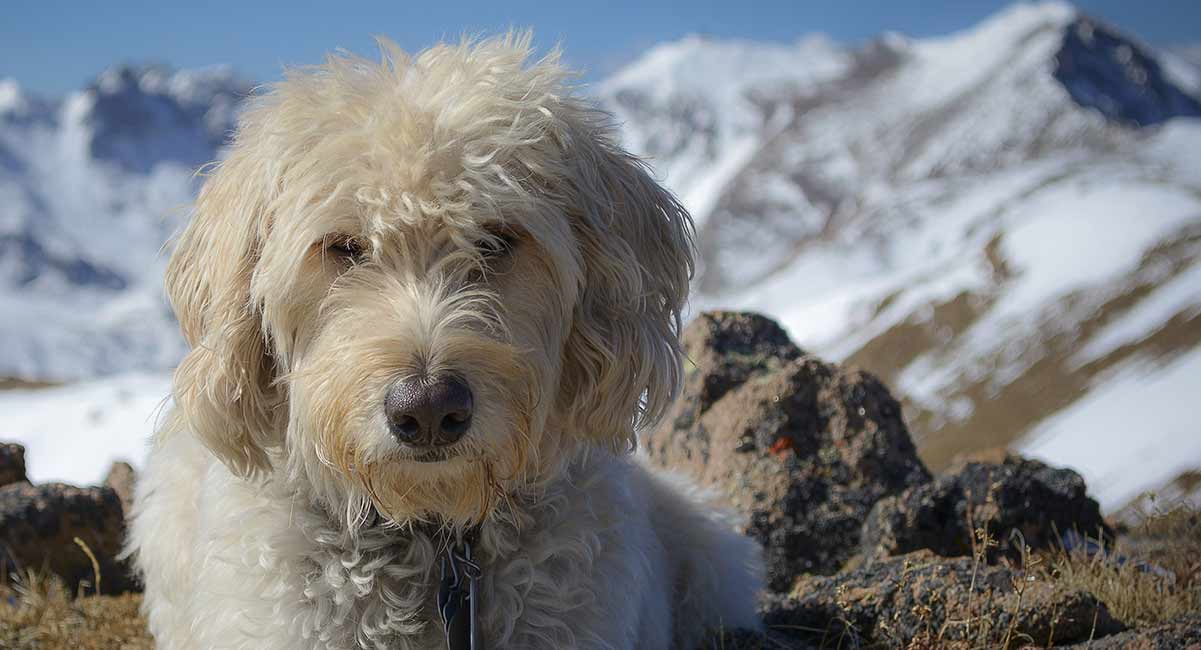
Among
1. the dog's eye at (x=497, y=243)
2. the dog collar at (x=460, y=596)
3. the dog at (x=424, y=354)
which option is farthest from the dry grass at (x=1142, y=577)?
the dog's eye at (x=497, y=243)

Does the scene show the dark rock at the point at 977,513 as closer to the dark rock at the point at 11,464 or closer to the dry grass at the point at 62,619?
the dry grass at the point at 62,619

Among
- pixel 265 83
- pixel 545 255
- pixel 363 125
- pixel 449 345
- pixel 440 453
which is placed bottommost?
pixel 440 453

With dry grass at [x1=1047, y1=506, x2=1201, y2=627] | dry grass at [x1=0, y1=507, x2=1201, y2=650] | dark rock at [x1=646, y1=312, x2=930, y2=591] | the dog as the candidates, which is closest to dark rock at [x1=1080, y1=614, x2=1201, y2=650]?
dry grass at [x1=0, y1=507, x2=1201, y2=650]

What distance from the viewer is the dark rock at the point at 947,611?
5234mm

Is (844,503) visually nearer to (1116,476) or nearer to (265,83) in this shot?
(265,83)

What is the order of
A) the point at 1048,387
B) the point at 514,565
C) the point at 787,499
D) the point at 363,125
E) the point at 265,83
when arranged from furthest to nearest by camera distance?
the point at 1048,387, the point at 787,499, the point at 265,83, the point at 514,565, the point at 363,125

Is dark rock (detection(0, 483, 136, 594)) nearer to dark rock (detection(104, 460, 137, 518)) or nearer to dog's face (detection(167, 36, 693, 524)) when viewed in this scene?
dark rock (detection(104, 460, 137, 518))

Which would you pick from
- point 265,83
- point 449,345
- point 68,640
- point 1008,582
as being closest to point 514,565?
point 449,345

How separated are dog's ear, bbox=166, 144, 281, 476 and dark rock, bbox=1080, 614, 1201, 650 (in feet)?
12.7

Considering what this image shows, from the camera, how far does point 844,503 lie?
7.77 m

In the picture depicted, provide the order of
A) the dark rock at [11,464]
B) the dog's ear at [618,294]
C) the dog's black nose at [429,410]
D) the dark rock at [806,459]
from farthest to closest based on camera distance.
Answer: the dark rock at [11,464] < the dark rock at [806,459] < the dog's ear at [618,294] < the dog's black nose at [429,410]

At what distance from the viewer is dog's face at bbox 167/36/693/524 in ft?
12.1

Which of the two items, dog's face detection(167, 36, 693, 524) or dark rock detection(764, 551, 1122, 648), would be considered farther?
dark rock detection(764, 551, 1122, 648)

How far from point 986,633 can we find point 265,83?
4.15 m
